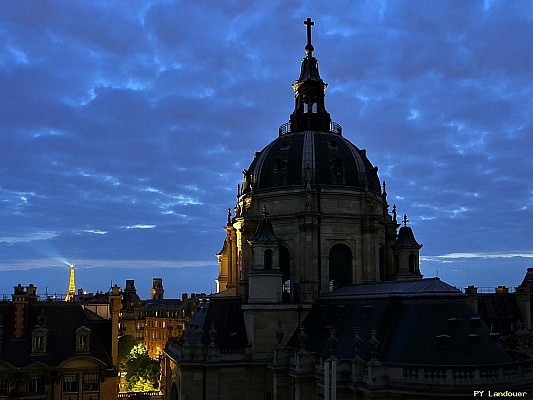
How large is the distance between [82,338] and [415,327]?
98.2 ft

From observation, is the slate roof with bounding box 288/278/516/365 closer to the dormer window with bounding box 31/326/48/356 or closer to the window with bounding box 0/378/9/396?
the dormer window with bounding box 31/326/48/356

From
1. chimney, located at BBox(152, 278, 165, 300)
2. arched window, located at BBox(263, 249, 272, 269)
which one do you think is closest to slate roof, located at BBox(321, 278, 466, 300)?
arched window, located at BBox(263, 249, 272, 269)

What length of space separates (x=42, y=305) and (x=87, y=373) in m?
7.48

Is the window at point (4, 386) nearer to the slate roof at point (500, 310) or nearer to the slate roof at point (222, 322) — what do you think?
the slate roof at point (222, 322)

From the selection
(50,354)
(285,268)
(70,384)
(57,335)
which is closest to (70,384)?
(70,384)

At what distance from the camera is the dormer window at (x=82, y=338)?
53.2m

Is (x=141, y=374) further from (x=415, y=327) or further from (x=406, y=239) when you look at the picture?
(x=415, y=327)

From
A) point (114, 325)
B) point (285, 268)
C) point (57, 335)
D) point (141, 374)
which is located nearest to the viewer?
point (57, 335)

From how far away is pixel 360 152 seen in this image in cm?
6038

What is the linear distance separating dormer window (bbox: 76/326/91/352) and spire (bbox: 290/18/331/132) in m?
27.2

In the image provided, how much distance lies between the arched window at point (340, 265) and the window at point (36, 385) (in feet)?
84.5

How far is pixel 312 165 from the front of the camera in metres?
55.7

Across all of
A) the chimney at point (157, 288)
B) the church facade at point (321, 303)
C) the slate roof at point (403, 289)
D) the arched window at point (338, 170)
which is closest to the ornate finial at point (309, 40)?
the church facade at point (321, 303)

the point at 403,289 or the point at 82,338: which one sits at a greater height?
the point at 403,289
